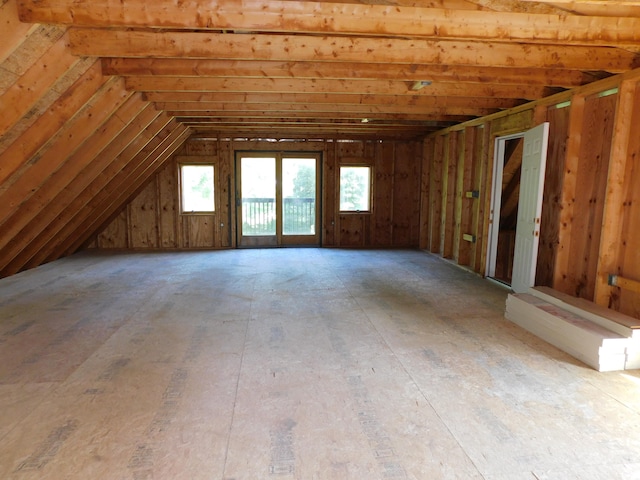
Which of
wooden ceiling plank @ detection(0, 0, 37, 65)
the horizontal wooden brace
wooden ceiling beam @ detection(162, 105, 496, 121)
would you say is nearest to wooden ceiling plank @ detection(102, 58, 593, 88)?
wooden ceiling plank @ detection(0, 0, 37, 65)

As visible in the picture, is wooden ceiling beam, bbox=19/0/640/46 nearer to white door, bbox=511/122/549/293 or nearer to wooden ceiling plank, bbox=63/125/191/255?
white door, bbox=511/122/549/293

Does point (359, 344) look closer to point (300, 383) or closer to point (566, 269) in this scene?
point (300, 383)

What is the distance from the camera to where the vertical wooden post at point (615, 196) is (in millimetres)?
3488

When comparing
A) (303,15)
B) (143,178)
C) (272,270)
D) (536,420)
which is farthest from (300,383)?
(143,178)

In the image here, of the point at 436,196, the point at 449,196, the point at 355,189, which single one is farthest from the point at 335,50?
the point at 355,189

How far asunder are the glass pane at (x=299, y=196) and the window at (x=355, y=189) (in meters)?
0.66

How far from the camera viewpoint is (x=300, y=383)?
104 inches

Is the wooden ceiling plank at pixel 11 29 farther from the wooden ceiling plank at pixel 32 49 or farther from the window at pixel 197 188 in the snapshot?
the window at pixel 197 188

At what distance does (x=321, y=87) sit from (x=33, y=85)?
265cm

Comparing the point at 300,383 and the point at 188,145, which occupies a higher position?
the point at 188,145

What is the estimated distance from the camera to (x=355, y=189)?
8.75 meters

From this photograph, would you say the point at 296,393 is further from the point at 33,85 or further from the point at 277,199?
the point at 277,199

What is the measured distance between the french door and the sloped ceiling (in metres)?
2.86

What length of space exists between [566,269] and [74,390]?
15.0 ft
